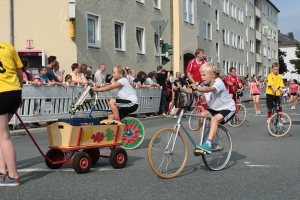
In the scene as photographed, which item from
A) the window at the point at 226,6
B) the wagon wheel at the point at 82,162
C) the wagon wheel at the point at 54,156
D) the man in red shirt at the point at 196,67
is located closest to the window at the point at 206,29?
the window at the point at 226,6

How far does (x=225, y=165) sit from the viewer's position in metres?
7.78

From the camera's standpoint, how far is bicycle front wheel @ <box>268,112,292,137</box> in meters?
12.2

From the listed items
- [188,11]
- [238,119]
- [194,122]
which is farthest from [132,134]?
[188,11]

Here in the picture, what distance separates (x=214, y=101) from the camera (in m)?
7.61

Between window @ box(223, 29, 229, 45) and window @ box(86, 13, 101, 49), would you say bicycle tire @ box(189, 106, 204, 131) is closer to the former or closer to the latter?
window @ box(86, 13, 101, 49)

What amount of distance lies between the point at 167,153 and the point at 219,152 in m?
1.20

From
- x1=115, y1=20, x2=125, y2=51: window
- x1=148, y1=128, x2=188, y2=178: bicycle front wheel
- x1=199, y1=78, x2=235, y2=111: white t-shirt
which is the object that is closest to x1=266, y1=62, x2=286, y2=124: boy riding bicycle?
x1=199, y1=78, x2=235, y2=111: white t-shirt

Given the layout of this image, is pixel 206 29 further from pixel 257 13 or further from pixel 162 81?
pixel 257 13

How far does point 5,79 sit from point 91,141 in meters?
1.78

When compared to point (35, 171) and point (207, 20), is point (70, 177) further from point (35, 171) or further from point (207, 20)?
point (207, 20)

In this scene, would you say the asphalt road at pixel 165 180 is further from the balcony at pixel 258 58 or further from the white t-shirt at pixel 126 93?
the balcony at pixel 258 58

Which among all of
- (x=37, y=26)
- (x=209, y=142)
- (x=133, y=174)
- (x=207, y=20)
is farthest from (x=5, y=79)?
(x=207, y=20)

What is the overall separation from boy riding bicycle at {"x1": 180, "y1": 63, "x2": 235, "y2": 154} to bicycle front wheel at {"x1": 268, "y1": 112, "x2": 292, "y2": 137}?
195 inches

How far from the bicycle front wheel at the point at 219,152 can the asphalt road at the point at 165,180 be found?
118 millimetres
